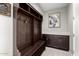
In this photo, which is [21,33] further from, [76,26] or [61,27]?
[76,26]

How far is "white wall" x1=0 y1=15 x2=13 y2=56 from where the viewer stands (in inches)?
24.9

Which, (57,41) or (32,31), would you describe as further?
(32,31)

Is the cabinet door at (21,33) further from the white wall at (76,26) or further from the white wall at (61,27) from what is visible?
the white wall at (76,26)

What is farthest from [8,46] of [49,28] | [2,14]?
[49,28]

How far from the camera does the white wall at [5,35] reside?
632 millimetres

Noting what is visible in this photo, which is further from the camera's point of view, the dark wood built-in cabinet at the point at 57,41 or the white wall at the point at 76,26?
the dark wood built-in cabinet at the point at 57,41

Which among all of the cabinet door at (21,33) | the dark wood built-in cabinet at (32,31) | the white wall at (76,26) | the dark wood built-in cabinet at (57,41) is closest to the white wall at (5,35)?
the cabinet door at (21,33)

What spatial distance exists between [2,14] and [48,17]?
1.67 feet

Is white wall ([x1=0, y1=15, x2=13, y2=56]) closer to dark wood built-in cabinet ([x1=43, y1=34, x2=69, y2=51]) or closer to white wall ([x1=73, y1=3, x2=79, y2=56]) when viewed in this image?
dark wood built-in cabinet ([x1=43, y1=34, x2=69, y2=51])

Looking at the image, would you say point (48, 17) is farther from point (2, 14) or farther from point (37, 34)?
point (2, 14)

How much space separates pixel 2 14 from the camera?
2.04 ft

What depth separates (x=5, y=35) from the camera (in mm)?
655

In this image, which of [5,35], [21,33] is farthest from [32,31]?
[5,35]

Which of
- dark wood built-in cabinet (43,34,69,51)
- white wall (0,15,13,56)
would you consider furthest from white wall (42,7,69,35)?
white wall (0,15,13,56)
